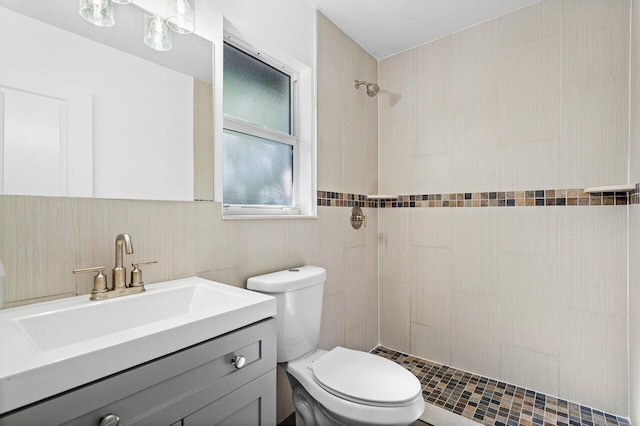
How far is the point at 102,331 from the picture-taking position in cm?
95

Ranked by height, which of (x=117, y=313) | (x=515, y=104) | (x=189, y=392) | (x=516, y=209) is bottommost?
(x=189, y=392)

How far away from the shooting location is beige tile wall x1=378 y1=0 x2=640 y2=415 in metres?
1.73

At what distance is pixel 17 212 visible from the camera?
35.7 inches

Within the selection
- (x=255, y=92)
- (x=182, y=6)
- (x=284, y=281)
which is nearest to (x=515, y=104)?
(x=255, y=92)

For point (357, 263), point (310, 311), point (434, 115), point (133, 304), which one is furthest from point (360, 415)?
point (434, 115)

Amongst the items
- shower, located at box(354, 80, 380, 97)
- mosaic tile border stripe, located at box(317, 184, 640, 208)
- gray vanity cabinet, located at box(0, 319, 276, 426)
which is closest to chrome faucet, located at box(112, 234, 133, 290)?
gray vanity cabinet, located at box(0, 319, 276, 426)

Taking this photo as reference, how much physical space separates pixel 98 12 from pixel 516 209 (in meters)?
2.24

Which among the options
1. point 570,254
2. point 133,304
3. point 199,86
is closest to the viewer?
point 133,304

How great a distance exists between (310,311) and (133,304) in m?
0.77

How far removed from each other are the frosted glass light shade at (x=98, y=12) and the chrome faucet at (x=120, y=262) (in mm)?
712

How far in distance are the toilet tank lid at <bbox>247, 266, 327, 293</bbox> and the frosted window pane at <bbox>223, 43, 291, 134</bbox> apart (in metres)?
0.83

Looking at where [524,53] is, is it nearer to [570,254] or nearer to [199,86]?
[570,254]

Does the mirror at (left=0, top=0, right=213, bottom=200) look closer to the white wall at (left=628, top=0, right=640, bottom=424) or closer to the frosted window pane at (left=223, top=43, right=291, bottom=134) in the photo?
the frosted window pane at (left=223, top=43, right=291, bottom=134)

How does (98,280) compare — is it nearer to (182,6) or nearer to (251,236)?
(251,236)
